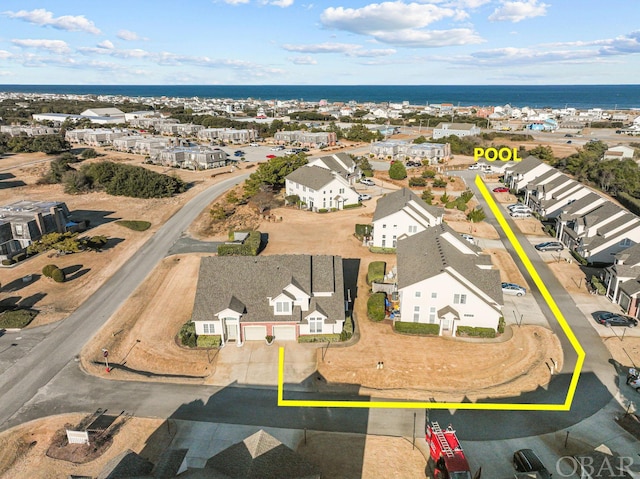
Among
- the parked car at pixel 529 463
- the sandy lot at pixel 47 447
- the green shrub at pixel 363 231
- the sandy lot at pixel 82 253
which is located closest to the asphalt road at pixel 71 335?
the sandy lot at pixel 82 253

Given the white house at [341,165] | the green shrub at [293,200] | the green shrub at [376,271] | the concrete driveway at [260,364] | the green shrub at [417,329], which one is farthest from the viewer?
the white house at [341,165]

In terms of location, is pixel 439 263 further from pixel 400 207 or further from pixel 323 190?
pixel 323 190

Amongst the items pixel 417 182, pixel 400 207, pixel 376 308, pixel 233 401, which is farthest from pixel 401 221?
pixel 417 182

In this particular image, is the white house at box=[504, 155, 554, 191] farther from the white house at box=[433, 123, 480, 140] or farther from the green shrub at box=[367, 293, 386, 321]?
the white house at box=[433, 123, 480, 140]

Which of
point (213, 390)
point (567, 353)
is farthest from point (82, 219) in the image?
point (567, 353)

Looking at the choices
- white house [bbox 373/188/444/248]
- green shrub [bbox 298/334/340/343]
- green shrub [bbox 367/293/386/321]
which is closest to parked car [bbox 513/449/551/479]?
green shrub [bbox 298/334/340/343]

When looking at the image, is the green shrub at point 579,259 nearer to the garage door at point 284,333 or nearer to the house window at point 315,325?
the house window at point 315,325

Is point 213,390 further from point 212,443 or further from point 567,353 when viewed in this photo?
point 567,353
